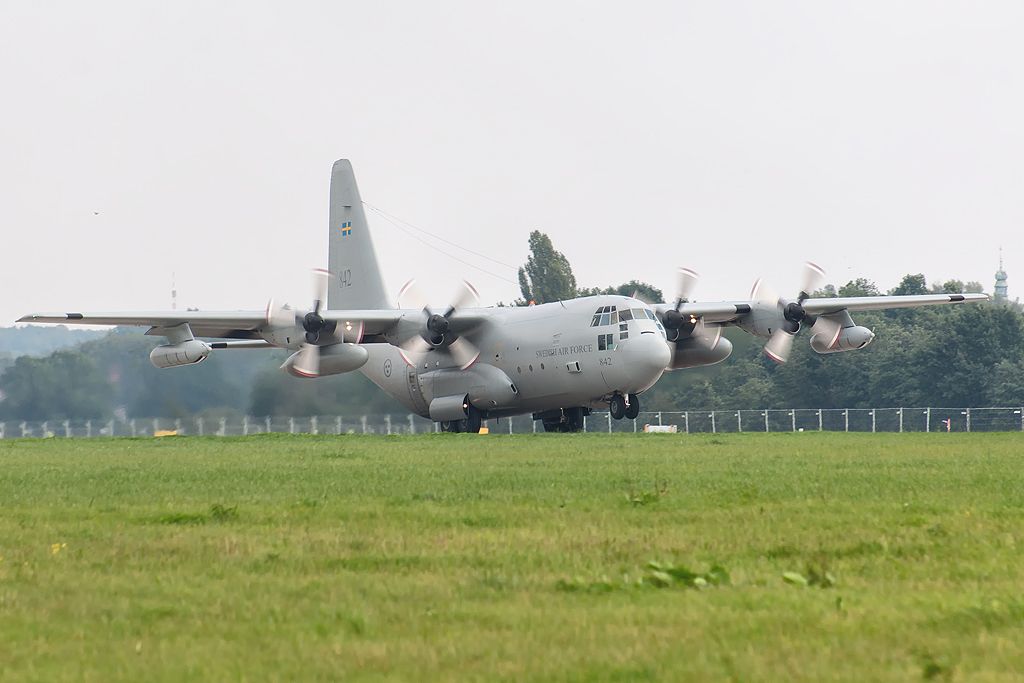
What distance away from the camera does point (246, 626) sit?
6.80 m

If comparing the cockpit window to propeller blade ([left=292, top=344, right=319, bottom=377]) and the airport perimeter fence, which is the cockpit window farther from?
the airport perimeter fence

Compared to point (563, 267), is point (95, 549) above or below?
below

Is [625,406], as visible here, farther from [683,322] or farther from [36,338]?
[36,338]

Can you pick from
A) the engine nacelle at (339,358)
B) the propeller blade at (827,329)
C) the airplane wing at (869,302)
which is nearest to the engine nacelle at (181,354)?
the engine nacelle at (339,358)

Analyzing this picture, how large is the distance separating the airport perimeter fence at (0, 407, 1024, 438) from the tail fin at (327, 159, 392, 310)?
457 centimetres

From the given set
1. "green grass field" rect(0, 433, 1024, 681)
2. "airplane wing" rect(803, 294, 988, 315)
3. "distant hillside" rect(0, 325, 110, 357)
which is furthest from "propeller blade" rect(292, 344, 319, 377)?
"distant hillside" rect(0, 325, 110, 357)

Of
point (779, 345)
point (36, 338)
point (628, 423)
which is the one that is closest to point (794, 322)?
point (779, 345)

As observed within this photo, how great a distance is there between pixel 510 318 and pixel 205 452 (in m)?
17.3

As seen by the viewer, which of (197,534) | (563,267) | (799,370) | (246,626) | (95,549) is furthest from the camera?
(563,267)

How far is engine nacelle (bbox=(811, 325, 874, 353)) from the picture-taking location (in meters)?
42.5

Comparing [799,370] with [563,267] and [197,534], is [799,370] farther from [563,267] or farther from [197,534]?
[197,534]

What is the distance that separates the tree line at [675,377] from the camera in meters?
49.6

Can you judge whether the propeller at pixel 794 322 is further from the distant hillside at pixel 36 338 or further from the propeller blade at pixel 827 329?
the distant hillside at pixel 36 338

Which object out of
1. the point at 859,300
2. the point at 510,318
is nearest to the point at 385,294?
the point at 510,318
